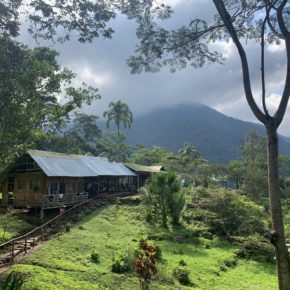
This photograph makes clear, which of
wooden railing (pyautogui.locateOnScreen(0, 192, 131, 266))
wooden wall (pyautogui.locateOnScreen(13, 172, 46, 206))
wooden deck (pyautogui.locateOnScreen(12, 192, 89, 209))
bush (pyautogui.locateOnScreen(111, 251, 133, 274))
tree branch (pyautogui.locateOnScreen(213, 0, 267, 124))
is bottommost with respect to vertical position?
bush (pyautogui.locateOnScreen(111, 251, 133, 274))

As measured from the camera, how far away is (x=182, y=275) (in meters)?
18.5

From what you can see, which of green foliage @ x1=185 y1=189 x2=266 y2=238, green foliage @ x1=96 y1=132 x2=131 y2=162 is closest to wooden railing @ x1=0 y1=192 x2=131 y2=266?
green foliage @ x1=185 y1=189 x2=266 y2=238

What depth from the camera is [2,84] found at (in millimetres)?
16922

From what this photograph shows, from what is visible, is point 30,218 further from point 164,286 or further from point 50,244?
point 164,286

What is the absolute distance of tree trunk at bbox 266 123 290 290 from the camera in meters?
11.3

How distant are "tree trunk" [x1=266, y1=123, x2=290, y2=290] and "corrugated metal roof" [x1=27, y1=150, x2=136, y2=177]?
Result: 69.9 feet

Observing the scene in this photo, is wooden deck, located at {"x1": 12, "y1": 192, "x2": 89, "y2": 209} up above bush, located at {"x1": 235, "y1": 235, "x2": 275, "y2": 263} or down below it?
above

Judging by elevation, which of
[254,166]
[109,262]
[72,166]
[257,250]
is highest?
[254,166]

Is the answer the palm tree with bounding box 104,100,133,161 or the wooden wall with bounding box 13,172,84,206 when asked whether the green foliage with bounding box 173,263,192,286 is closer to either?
the wooden wall with bounding box 13,172,84,206

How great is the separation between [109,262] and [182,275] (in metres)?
3.52

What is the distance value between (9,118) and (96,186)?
2712cm

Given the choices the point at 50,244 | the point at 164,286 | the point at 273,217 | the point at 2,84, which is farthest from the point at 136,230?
the point at 273,217

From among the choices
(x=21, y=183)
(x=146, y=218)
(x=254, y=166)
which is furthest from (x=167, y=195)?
(x=254, y=166)

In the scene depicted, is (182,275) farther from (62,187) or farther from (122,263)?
(62,187)
